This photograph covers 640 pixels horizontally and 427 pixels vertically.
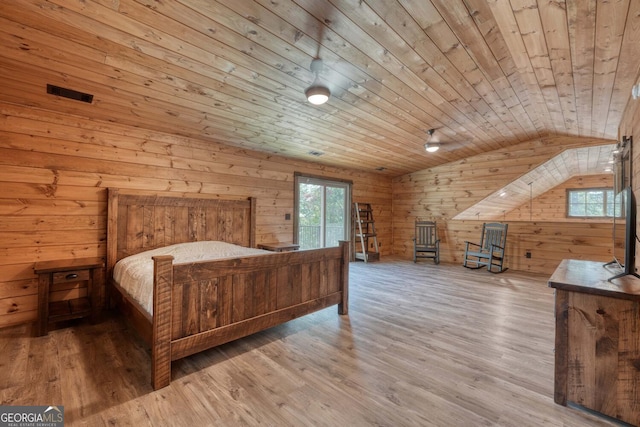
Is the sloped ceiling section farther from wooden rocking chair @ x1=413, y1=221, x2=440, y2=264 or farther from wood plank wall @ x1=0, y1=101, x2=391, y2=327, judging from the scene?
wood plank wall @ x1=0, y1=101, x2=391, y2=327

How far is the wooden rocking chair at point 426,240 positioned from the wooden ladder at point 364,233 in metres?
0.89

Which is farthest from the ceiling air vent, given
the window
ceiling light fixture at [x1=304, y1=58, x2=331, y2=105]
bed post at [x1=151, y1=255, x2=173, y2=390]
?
the window

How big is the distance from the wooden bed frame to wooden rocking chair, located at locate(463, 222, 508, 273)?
3700mm

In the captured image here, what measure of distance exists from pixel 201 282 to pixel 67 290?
2.11 metres

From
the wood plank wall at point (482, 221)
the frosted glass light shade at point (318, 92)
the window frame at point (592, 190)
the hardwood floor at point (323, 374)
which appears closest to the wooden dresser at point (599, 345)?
the hardwood floor at point (323, 374)

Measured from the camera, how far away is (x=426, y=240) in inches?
251

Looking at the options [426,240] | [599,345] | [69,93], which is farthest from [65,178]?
[426,240]

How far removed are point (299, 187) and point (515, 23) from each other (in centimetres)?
387

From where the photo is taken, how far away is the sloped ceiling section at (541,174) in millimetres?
5320

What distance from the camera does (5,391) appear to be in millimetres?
1727

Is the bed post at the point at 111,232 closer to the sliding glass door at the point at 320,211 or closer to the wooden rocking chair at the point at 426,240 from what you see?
the sliding glass door at the point at 320,211

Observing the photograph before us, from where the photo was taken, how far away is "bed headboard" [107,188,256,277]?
10.5 feet

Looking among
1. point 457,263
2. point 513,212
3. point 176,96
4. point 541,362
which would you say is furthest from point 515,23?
point 513,212

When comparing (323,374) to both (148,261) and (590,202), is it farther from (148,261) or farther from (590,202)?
(590,202)
